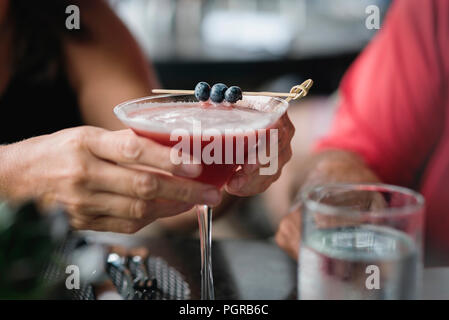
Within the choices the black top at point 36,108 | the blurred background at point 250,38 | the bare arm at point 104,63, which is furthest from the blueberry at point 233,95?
the blurred background at point 250,38

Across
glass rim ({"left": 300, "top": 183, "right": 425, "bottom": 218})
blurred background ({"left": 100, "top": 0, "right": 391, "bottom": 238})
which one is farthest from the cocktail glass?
blurred background ({"left": 100, "top": 0, "right": 391, "bottom": 238})

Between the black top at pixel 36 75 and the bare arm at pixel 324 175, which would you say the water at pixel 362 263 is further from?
the black top at pixel 36 75

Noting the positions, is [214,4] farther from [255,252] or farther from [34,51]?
[255,252]

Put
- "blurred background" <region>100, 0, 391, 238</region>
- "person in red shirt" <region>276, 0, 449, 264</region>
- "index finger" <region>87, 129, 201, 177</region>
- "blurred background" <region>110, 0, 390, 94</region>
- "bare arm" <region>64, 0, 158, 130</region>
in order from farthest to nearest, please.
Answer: "blurred background" <region>110, 0, 390, 94</region>, "blurred background" <region>100, 0, 391, 238</region>, "person in red shirt" <region>276, 0, 449, 264</region>, "bare arm" <region>64, 0, 158, 130</region>, "index finger" <region>87, 129, 201, 177</region>

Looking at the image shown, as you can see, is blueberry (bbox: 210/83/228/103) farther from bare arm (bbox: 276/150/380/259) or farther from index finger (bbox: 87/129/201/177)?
bare arm (bbox: 276/150/380/259)
